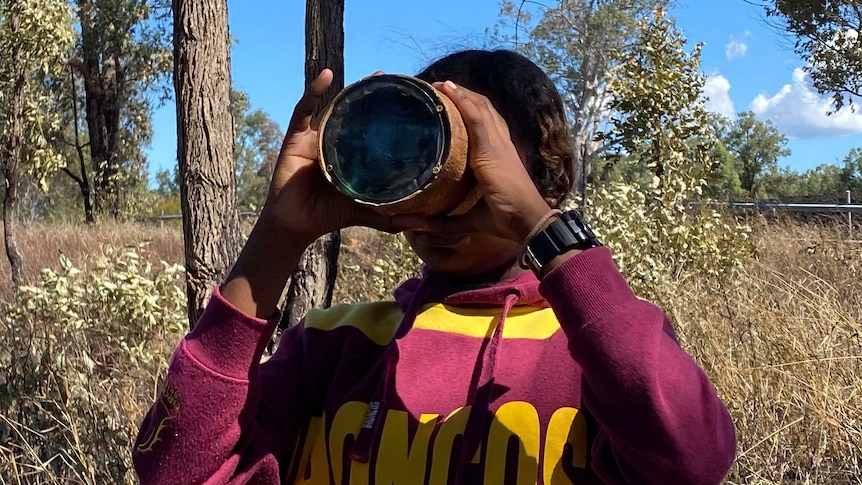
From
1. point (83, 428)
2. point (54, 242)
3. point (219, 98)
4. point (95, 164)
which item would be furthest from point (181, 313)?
point (95, 164)

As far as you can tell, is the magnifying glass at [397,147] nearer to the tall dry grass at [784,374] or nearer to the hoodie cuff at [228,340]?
the hoodie cuff at [228,340]

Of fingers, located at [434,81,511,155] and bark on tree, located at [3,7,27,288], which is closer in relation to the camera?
fingers, located at [434,81,511,155]

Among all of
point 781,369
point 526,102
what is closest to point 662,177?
point 781,369

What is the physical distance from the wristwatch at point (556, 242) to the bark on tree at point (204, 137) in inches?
65.6

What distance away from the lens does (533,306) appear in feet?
4.19

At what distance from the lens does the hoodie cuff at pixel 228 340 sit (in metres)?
1.17

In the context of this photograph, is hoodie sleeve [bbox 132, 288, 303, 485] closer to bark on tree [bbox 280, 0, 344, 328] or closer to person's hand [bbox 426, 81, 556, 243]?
person's hand [bbox 426, 81, 556, 243]

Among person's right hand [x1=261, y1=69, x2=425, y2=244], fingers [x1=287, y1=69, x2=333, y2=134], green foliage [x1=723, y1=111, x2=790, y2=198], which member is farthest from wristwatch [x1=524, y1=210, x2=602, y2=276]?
green foliage [x1=723, y1=111, x2=790, y2=198]

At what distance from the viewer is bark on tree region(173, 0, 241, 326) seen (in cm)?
249

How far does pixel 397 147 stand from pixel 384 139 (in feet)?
0.07

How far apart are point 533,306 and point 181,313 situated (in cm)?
309

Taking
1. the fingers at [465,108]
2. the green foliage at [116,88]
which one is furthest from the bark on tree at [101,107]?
the fingers at [465,108]

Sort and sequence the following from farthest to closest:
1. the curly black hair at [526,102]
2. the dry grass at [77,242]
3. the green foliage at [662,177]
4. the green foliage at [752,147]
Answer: the green foliage at [752,147], the dry grass at [77,242], the green foliage at [662,177], the curly black hair at [526,102]

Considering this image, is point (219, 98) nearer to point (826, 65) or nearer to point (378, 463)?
Result: point (378, 463)
